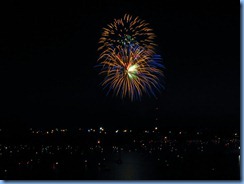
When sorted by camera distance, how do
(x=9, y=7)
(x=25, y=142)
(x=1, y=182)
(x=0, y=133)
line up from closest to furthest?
(x=1, y=182) < (x=9, y=7) < (x=0, y=133) < (x=25, y=142)

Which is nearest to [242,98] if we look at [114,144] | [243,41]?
[243,41]

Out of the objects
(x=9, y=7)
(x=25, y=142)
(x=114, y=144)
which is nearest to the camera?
(x=9, y=7)

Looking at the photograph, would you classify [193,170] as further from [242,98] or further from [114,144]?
[114,144]

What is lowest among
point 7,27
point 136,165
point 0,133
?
point 136,165

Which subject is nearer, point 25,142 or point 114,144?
point 25,142

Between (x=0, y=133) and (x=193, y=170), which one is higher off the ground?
(x=0, y=133)

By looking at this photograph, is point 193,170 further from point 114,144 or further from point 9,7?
point 114,144
